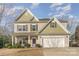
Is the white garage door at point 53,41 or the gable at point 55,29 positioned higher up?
the gable at point 55,29

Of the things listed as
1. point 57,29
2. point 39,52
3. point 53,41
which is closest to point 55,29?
point 57,29

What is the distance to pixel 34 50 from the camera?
170 inches

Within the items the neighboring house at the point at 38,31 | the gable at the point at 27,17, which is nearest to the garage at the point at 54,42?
the neighboring house at the point at 38,31

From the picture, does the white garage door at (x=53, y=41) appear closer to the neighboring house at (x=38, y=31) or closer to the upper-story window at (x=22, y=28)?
the neighboring house at (x=38, y=31)

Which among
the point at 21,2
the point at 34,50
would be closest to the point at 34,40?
the point at 34,50

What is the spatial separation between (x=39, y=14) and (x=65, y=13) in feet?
0.85

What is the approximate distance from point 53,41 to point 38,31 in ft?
0.60

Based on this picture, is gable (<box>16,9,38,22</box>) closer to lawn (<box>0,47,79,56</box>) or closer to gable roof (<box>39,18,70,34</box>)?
gable roof (<box>39,18,70,34</box>)

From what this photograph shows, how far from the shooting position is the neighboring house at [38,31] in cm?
432

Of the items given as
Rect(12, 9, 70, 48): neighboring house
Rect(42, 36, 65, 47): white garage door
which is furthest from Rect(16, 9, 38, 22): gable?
Rect(42, 36, 65, 47): white garage door

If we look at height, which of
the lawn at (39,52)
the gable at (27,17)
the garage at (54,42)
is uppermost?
the gable at (27,17)

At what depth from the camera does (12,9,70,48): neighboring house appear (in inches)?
170

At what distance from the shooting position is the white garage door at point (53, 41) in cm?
434

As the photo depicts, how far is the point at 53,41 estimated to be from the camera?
4.35 meters
